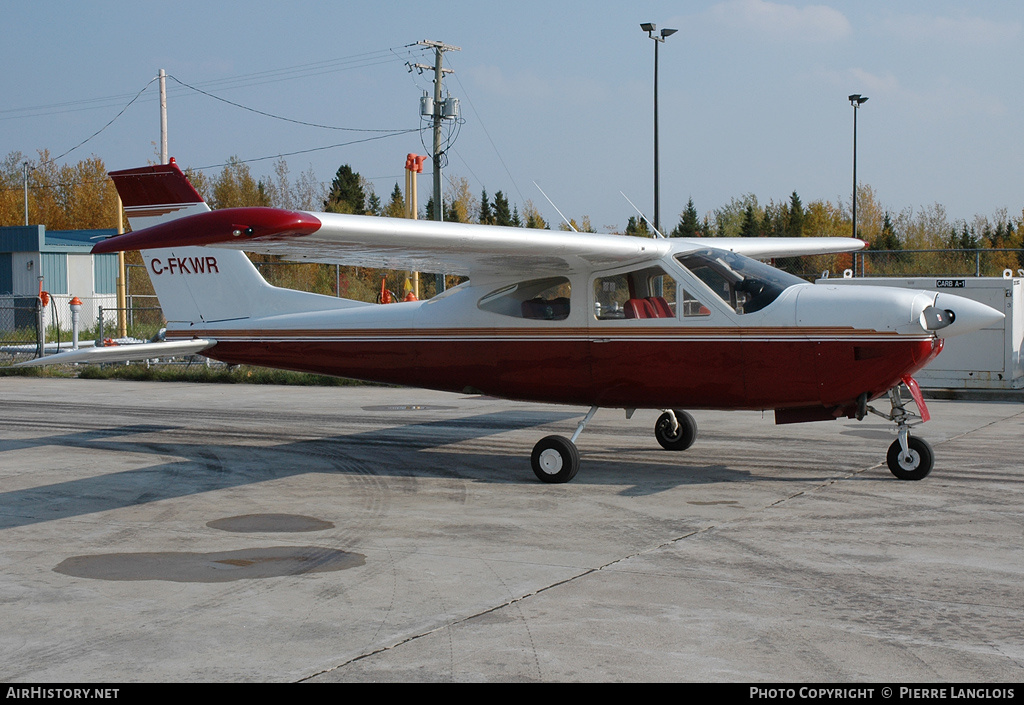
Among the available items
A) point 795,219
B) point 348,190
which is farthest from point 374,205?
point 795,219

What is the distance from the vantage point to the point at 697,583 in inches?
224

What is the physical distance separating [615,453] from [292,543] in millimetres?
4697

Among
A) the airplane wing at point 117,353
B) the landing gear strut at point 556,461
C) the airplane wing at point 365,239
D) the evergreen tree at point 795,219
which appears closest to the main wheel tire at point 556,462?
the landing gear strut at point 556,461

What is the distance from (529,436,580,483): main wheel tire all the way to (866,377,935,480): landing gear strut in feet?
8.75

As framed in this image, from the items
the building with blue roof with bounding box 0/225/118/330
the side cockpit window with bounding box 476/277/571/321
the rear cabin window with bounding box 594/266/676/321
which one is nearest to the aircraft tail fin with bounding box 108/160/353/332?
the side cockpit window with bounding box 476/277/571/321

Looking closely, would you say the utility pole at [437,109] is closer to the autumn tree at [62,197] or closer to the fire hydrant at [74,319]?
the fire hydrant at [74,319]

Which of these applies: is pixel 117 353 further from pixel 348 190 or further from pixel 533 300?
pixel 348 190

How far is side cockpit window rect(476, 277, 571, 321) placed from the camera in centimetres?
959

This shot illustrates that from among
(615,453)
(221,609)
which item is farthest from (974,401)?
(221,609)

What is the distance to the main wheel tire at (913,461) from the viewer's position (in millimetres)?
8758

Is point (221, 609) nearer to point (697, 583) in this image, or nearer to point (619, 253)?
point (697, 583)

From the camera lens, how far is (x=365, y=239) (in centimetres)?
738

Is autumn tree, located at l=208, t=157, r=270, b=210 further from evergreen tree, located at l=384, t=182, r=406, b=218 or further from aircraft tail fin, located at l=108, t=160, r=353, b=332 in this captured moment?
aircraft tail fin, located at l=108, t=160, r=353, b=332

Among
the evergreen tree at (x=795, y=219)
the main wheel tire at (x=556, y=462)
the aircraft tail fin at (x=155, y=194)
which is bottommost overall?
the main wheel tire at (x=556, y=462)
